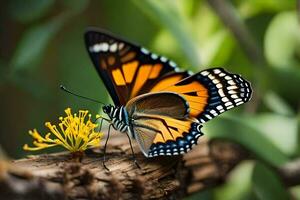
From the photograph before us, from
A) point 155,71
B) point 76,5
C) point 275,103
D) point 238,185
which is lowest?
point 238,185

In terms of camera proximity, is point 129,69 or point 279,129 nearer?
point 129,69

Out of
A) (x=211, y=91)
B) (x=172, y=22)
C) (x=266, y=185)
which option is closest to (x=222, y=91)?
(x=211, y=91)

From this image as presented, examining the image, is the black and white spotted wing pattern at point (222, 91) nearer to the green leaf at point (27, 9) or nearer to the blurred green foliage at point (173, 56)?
the blurred green foliage at point (173, 56)

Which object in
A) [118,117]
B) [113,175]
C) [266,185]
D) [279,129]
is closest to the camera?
[113,175]

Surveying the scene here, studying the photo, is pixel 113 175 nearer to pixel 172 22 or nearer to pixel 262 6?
pixel 172 22

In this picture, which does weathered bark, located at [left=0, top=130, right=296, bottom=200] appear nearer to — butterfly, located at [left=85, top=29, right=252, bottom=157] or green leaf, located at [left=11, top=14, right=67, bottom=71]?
butterfly, located at [left=85, top=29, right=252, bottom=157]

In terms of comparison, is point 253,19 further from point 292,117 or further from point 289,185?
point 289,185

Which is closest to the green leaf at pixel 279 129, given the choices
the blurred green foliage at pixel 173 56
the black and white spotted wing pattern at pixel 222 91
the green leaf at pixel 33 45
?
the blurred green foliage at pixel 173 56
